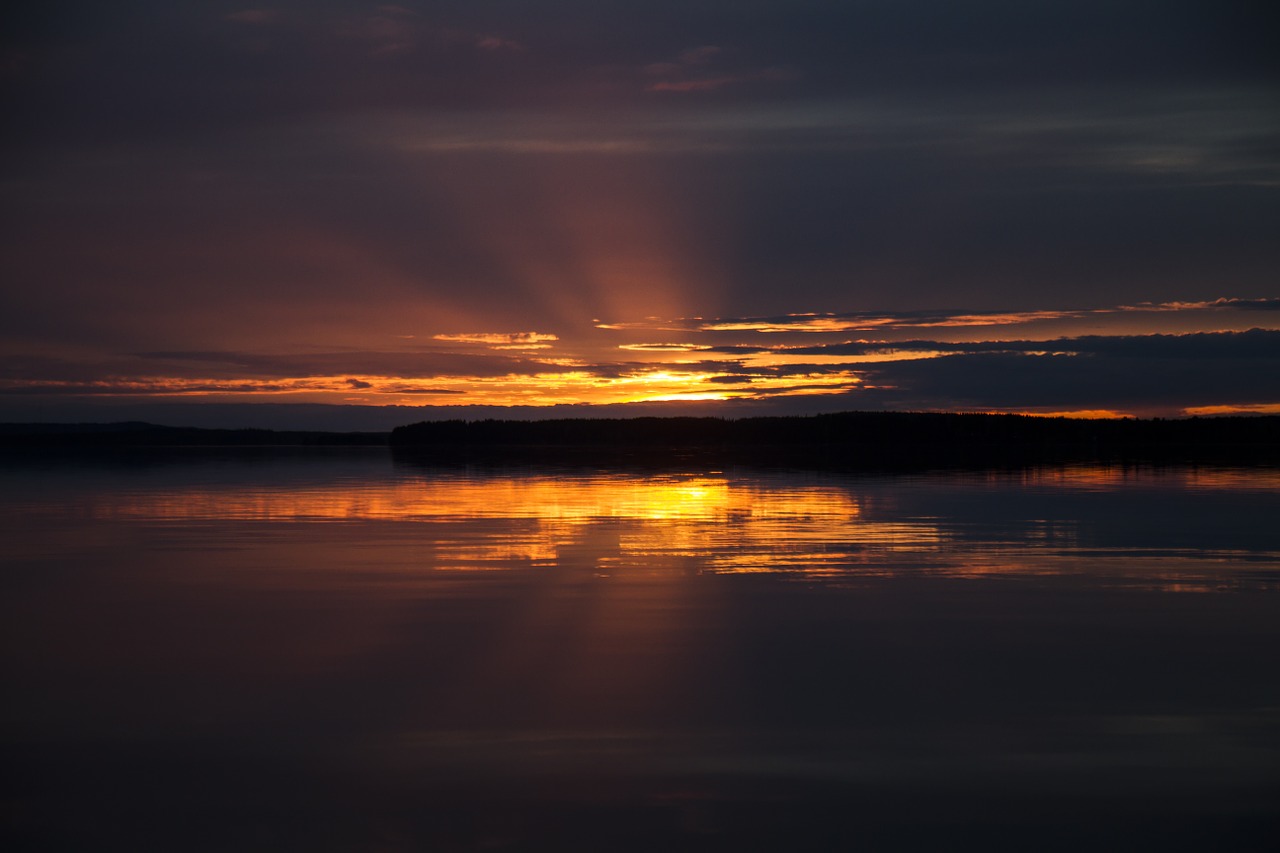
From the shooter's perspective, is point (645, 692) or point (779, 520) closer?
point (645, 692)

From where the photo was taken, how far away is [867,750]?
312 inches

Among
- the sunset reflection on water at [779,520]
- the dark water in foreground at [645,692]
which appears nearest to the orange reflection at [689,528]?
the sunset reflection on water at [779,520]

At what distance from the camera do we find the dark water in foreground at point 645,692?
271 inches

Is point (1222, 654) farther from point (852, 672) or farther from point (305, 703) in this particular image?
point (305, 703)

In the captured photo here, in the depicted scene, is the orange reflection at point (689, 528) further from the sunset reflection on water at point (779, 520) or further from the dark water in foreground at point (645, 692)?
the dark water in foreground at point (645, 692)

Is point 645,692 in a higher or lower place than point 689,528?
lower

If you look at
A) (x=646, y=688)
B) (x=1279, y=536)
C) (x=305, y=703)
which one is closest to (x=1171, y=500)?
(x=1279, y=536)

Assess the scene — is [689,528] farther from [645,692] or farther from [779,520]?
[645,692]

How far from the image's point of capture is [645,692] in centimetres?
945

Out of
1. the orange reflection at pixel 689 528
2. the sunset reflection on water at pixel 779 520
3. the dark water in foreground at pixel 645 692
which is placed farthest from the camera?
the sunset reflection on water at pixel 779 520

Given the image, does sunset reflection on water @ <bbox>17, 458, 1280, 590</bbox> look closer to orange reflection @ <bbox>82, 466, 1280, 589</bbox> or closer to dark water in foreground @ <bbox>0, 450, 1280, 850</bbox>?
orange reflection @ <bbox>82, 466, 1280, 589</bbox>

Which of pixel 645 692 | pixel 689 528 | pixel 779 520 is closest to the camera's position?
pixel 645 692

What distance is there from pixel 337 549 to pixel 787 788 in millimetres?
12705

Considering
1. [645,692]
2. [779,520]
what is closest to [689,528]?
[779,520]
